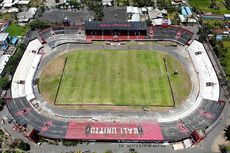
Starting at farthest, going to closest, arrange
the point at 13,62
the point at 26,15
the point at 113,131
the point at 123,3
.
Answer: the point at 123,3, the point at 26,15, the point at 13,62, the point at 113,131

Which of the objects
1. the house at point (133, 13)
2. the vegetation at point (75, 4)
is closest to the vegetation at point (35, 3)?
the vegetation at point (75, 4)

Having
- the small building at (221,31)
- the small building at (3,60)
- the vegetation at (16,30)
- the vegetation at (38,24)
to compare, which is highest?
the vegetation at (38,24)

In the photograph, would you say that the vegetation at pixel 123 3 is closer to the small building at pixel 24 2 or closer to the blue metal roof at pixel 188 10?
the blue metal roof at pixel 188 10

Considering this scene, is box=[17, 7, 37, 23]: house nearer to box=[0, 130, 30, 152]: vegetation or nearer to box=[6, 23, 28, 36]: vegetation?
box=[6, 23, 28, 36]: vegetation

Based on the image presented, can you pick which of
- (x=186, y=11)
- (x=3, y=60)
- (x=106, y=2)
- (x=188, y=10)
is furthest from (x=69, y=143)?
(x=188, y=10)

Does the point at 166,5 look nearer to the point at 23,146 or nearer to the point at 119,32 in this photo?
the point at 119,32

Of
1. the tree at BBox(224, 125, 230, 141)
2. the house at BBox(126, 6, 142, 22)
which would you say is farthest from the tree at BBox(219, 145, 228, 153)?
the house at BBox(126, 6, 142, 22)
